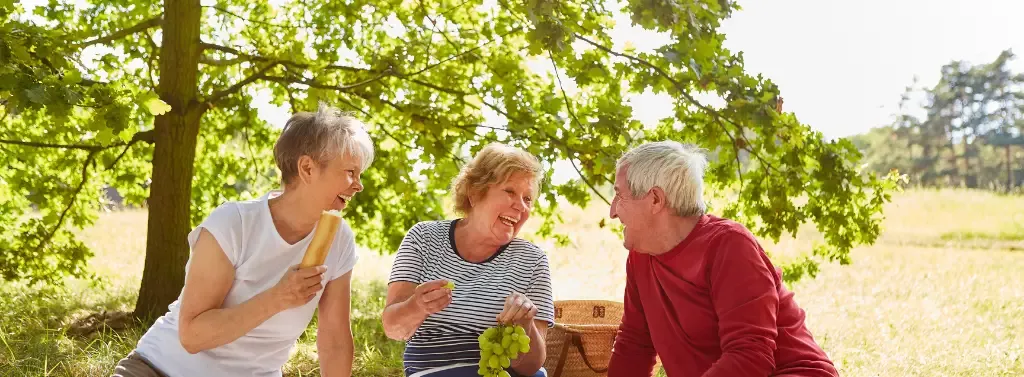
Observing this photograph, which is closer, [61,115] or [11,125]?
[61,115]

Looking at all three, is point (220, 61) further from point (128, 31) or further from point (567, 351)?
point (567, 351)

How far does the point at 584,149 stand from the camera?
580cm

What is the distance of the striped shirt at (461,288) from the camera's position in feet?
11.1

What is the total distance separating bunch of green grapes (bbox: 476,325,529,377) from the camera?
112 inches

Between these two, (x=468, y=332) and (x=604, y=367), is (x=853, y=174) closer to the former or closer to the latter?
(x=604, y=367)

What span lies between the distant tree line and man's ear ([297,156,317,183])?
1225 inches

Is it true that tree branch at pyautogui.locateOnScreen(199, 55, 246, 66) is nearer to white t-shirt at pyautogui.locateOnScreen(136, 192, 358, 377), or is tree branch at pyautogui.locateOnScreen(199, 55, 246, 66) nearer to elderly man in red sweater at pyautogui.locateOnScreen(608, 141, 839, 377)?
white t-shirt at pyautogui.locateOnScreen(136, 192, 358, 377)

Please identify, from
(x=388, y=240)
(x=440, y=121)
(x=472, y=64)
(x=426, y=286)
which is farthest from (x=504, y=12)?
(x=426, y=286)

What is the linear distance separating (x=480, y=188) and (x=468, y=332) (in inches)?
20.3

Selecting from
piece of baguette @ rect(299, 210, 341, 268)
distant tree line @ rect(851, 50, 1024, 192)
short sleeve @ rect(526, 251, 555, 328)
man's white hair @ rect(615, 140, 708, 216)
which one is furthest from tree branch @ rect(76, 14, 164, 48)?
distant tree line @ rect(851, 50, 1024, 192)

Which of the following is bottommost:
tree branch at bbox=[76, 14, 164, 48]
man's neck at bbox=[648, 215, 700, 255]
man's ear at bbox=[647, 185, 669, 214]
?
man's neck at bbox=[648, 215, 700, 255]

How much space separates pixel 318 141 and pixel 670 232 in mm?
1137

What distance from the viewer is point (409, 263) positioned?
342cm

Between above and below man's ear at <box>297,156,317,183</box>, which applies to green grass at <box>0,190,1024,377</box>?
below
